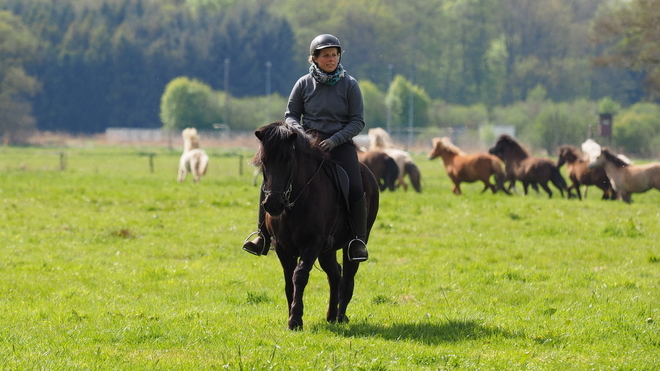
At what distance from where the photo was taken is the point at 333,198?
8.48 meters

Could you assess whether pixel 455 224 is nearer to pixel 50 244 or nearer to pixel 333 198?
pixel 50 244

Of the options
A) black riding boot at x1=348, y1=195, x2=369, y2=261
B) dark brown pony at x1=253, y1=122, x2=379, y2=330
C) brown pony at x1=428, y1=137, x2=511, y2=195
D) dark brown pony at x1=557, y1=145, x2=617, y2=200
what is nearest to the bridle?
dark brown pony at x1=253, y1=122, x2=379, y2=330

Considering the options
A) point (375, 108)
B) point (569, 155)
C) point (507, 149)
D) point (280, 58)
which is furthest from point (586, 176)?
point (280, 58)

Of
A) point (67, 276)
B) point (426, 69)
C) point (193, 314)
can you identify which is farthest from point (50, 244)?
point (426, 69)

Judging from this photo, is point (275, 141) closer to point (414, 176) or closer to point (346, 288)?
point (346, 288)

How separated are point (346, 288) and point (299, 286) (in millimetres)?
1092

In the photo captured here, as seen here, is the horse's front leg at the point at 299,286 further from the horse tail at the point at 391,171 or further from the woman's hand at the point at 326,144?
the horse tail at the point at 391,171

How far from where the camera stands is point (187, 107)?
9438 centimetres

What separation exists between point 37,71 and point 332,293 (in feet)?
324

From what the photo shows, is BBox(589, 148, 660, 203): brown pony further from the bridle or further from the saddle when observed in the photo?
the bridle

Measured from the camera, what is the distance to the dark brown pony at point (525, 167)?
28.9m

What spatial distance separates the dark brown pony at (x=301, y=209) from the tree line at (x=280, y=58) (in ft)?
259

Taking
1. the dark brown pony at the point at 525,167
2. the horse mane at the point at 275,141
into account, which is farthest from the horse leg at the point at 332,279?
the dark brown pony at the point at 525,167

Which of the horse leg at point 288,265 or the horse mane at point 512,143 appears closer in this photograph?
the horse leg at point 288,265
